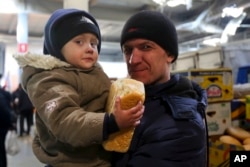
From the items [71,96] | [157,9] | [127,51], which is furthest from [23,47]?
[71,96]

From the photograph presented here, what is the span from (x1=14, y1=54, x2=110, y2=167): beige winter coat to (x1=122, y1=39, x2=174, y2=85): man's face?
0.43ft

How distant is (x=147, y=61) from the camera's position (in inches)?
40.1

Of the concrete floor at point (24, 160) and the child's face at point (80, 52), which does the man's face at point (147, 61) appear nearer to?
the child's face at point (80, 52)

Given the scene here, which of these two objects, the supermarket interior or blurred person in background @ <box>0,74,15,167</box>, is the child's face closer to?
the supermarket interior

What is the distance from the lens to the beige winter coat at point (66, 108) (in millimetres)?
758

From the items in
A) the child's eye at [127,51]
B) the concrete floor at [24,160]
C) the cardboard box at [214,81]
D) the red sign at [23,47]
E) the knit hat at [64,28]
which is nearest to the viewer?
the knit hat at [64,28]

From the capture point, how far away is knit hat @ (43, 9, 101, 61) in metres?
0.96

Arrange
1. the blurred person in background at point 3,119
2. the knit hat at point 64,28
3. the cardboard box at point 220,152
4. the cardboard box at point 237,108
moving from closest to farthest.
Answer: the knit hat at point 64,28 < the cardboard box at point 220,152 < the cardboard box at point 237,108 < the blurred person in background at point 3,119

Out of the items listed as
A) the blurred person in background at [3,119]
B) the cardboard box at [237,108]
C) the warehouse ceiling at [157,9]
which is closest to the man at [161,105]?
the cardboard box at [237,108]

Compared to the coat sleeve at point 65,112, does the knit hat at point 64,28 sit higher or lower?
higher

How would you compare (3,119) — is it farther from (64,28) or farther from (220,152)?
(64,28)

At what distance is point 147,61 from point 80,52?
24 centimetres

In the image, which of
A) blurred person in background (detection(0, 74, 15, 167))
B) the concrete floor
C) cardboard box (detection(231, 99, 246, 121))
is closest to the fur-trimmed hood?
cardboard box (detection(231, 99, 246, 121))

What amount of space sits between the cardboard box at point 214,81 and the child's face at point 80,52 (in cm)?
156
